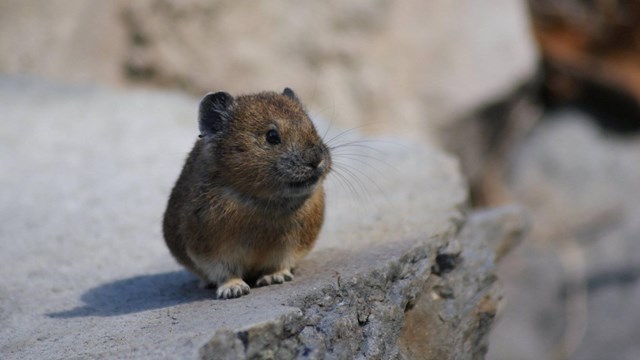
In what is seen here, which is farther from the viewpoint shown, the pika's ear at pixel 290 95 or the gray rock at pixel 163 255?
the pika's ear at pixel 290 95

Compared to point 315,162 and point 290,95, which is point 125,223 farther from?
point 315,162

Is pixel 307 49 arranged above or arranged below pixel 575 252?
above

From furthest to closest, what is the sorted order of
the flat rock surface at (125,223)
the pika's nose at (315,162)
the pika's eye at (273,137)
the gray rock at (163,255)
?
the pika's eye at (273,137) < the pika's nose at (315,162) < the flat rock surface at (125,223) < the gray rock at (163,255)

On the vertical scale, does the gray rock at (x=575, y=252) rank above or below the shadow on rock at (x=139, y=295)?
above

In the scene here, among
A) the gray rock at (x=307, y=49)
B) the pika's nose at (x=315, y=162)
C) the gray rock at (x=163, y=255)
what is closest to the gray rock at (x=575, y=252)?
the gray rock at (x=307, y=49)

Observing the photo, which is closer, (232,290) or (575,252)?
(232,290)

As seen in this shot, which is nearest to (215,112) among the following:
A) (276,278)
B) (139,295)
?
(276,278)

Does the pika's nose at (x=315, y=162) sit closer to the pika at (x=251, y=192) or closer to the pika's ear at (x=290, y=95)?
the pika at (x=251, y=192)

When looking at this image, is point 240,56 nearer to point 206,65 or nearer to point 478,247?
point 206,65

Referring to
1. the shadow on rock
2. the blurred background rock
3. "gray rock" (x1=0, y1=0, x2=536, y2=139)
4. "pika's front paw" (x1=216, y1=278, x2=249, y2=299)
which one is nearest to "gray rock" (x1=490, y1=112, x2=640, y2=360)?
the blurred background rock
